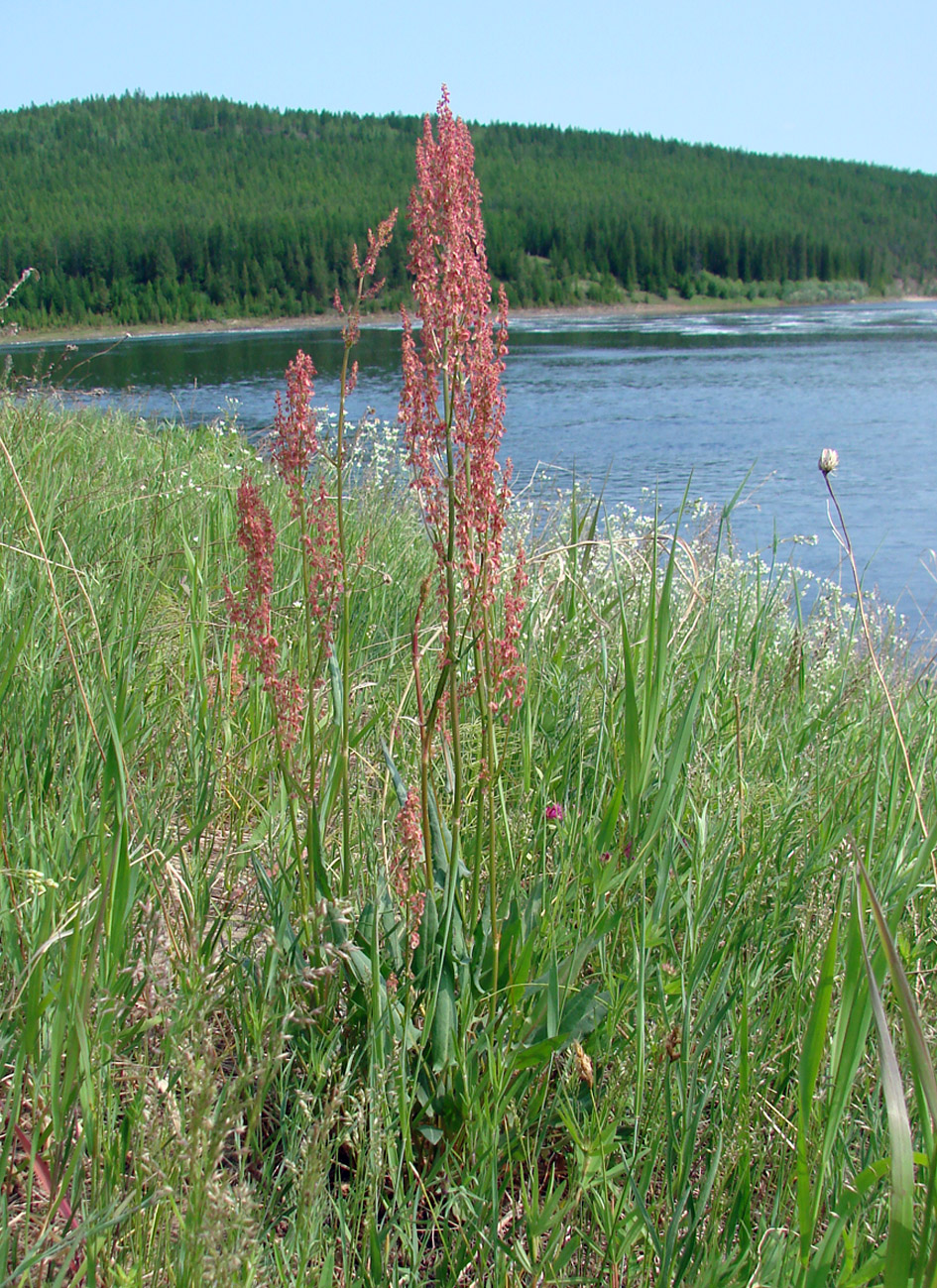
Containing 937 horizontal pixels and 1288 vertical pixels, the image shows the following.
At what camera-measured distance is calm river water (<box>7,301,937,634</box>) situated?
10422mm

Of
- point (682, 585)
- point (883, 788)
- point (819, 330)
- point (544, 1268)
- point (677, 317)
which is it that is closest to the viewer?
point (544, 1268)

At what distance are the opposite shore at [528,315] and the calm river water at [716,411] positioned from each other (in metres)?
15.4

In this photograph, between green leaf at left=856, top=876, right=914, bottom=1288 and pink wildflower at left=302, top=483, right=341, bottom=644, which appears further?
pink wildflower at left=302, top=483, right=341, bottom=644

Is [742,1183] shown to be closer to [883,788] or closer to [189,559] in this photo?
[883,788]

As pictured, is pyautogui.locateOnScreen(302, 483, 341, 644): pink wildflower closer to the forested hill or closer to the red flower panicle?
the red flower panicle

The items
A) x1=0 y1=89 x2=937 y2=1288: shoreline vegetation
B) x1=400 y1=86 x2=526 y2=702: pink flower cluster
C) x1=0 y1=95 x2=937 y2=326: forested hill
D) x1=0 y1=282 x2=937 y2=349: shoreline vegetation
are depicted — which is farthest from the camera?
x1=0 y1=95 x2=937 y2=326: forested hill

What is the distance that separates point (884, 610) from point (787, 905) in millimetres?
4843

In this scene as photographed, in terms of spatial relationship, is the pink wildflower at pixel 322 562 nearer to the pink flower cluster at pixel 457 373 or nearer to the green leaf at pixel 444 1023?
the pink flower cluster at pixel 457 373

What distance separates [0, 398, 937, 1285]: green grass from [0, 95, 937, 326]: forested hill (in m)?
43.6

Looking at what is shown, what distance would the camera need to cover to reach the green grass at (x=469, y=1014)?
1223 mm

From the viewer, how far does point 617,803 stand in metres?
1.83

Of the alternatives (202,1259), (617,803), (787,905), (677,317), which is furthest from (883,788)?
(677,317)

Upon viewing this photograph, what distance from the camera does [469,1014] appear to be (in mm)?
1557

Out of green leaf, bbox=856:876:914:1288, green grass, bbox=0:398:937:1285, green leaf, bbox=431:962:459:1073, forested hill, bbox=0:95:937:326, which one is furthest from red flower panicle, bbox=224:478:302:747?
forested hill, bbox=0:95:937:326
